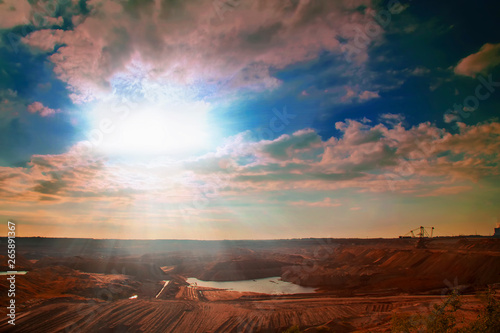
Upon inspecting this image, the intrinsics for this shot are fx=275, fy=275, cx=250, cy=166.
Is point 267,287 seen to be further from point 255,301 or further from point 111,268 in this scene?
point 111,268

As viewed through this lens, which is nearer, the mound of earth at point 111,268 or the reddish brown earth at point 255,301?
the reddish brown earth at point 255,301

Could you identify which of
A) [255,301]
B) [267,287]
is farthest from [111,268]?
[255,301]

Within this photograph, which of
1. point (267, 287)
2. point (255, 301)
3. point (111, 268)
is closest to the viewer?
point (255, 301)

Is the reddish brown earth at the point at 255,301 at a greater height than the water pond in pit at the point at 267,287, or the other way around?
the reddish brown earth at the point at 255,301

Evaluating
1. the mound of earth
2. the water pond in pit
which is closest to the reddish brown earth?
the mound of earth

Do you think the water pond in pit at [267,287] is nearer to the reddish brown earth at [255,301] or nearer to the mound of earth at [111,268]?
the reddish brown earth at [255,301]

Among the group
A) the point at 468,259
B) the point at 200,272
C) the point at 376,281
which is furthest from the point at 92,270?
the point at 468,259

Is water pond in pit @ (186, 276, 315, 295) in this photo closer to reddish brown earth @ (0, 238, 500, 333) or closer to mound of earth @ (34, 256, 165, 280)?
reddish brown earth @ (0, 238, 500, 333)

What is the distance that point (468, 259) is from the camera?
44.8 metres

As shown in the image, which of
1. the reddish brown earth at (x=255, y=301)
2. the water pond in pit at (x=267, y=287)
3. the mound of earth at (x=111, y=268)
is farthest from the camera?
the mound of earth at (x=111, y=268)

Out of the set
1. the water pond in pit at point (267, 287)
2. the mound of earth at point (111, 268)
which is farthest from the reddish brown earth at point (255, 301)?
the water pond in pit at point (267, 287)

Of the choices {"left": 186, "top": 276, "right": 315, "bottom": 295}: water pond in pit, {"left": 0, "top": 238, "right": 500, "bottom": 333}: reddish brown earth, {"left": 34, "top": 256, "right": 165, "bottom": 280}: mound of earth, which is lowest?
{"left": 186, "top": 276, "right": 315, "bottom": 295}: water pond in pit

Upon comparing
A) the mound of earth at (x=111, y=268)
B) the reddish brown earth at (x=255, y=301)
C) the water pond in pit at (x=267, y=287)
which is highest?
the reddish brown earth at (x=255, y=301)

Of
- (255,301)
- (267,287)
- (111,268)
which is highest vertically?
(255,301)
